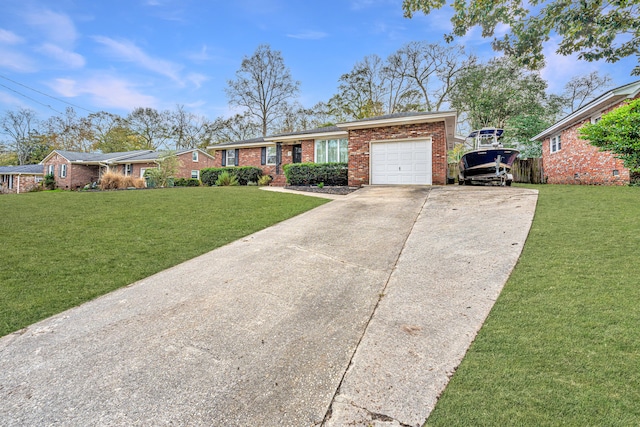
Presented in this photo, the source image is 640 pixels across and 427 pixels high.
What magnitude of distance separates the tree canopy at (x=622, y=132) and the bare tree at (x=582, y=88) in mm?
24452

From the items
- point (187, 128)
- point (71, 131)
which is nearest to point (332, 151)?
point (187, 128)

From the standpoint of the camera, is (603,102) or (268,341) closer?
(268,341)

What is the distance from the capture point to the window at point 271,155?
20031 millimetres

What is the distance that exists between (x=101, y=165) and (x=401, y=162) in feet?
100

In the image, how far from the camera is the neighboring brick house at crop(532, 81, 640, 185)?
11.3 m

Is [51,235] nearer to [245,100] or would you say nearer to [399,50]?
[245,100]

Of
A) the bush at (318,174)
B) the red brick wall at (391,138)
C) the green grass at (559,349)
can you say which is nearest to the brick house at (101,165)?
the bush at (318,174)

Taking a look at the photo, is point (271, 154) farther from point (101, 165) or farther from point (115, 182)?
point (101, 165)

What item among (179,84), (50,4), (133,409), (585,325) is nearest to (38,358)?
(133,409)

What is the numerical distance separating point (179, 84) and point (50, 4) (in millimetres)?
11246

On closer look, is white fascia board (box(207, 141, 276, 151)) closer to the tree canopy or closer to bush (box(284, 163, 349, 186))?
bush (box(284, 163, 349, 186))

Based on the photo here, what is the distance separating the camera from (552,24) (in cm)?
755

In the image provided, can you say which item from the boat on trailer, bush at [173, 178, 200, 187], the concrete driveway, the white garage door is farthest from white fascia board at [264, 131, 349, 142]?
the concrete driveway

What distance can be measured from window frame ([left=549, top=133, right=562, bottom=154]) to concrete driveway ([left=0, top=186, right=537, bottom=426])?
16.0m
